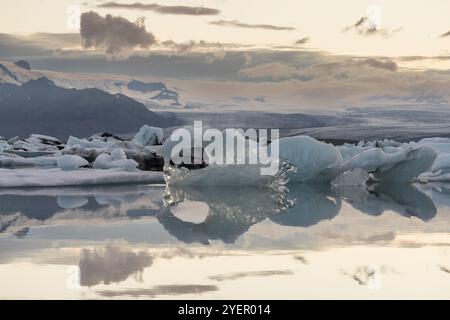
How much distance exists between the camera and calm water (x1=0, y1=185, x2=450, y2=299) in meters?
4.14

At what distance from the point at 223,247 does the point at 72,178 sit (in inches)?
290

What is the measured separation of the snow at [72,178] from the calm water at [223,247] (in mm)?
2392

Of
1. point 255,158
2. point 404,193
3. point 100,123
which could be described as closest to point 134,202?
point 255,158

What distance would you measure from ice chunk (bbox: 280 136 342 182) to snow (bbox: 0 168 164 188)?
7.78ft

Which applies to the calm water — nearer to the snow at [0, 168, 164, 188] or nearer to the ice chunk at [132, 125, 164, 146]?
the snow at [0, 168, 164, 188]

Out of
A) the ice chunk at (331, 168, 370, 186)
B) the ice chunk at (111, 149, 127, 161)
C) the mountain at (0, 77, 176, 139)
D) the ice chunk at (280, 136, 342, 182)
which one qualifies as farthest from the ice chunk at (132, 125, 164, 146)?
the mountain at (0, 77, 176, 139)

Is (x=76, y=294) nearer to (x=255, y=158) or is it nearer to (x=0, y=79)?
(x=255, y=158)

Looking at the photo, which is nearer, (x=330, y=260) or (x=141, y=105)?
(x=330, y=260)

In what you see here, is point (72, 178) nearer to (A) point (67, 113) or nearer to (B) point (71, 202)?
(B) point (71, 202)

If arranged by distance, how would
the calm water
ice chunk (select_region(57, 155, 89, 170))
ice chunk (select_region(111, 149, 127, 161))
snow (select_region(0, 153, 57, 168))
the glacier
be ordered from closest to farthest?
the calm water
the glacier
ice chunk (select_region(57, 155, 89, 170))
ice chunk (select_region(111, 149, 127, 161))
snow (select_region(0, 153, 57, 168))

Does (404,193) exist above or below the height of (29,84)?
below

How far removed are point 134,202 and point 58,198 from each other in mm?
1129

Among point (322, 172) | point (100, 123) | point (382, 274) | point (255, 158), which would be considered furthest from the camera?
point (100, 123)

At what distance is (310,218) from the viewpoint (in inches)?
294
